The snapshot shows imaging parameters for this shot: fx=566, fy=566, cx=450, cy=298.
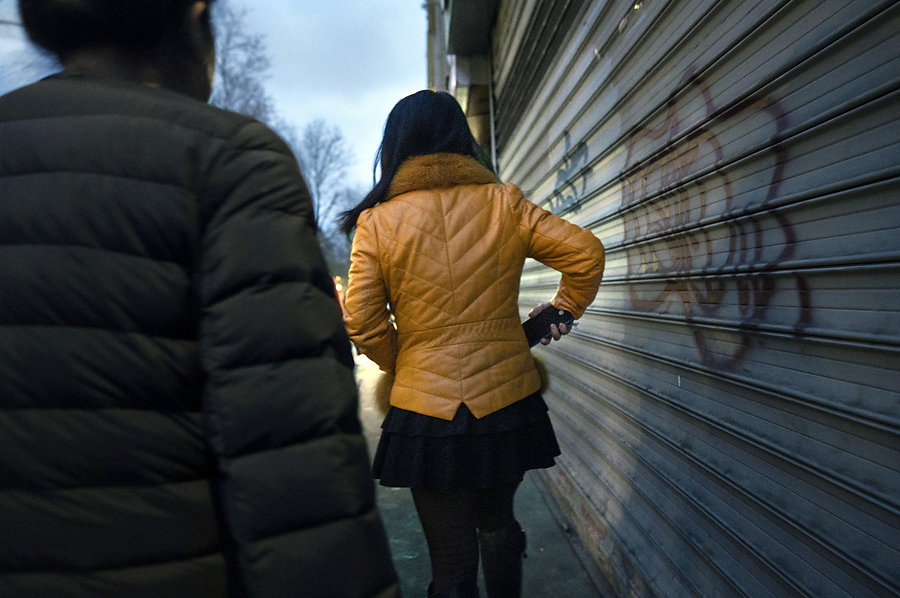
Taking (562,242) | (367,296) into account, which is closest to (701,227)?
(562,242)

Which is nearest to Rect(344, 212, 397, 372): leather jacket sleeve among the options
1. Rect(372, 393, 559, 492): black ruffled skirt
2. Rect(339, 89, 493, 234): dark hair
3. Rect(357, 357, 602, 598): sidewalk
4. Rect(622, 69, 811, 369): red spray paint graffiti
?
Rect(339, 89, 493, 234): dark hair

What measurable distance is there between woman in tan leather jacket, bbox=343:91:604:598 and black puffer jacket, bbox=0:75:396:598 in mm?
1037

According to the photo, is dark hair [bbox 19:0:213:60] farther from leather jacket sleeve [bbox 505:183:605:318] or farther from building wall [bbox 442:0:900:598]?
building wall [bbox 442:0:900:598]

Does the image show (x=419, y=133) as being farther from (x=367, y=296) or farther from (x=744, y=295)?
(x=744, y=295)

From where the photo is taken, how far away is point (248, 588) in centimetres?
83

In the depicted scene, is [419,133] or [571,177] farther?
[571,177]

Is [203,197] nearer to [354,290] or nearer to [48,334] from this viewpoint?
[48,334]

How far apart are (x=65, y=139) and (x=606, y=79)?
103 inches

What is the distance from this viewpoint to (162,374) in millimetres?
866

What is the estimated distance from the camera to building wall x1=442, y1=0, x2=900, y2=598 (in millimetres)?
1282

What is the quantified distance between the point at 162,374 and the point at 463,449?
1235mm

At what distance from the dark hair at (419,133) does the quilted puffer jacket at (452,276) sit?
5 cm

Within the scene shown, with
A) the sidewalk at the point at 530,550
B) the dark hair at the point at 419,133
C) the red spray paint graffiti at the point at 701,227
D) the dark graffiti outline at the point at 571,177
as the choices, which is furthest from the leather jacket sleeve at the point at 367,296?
the dark graffiti outline at the point at 571,177

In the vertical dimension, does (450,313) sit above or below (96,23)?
below
